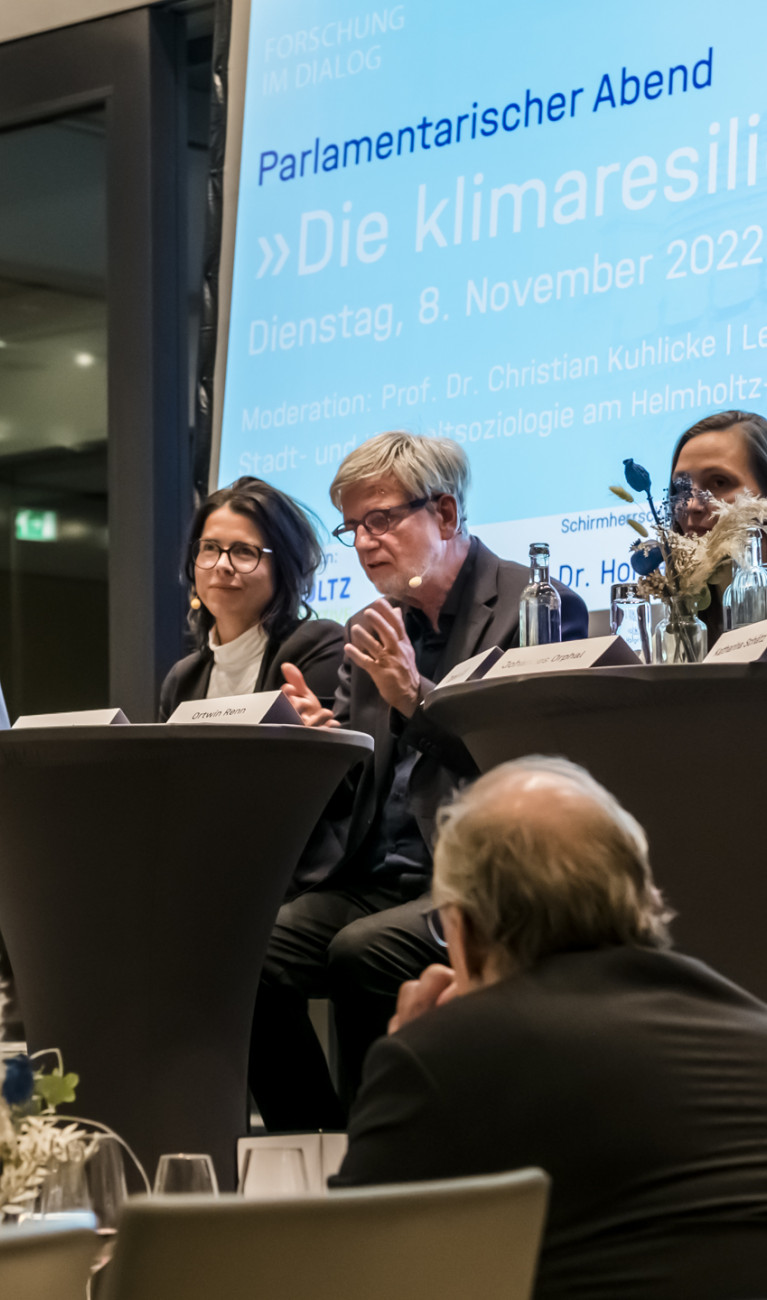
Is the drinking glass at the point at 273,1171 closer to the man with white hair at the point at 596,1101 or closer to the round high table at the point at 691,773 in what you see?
the man with white hair at the point at 596,1101

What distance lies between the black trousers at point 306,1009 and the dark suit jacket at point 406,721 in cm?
9

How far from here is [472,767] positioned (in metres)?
2.75

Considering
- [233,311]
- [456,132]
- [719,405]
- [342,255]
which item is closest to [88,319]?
[233,311]

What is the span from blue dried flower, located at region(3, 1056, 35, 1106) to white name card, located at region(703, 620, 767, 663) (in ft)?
3.54

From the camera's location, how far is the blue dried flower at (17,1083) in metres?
1.29

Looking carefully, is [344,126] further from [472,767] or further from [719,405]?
[472,767]

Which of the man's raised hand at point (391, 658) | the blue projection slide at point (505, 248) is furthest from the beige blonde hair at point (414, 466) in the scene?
the blue projection slide at point (505, 248)

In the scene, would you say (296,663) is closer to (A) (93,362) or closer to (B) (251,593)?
(B) (251,593)

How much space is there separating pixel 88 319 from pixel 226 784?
10.5 feet

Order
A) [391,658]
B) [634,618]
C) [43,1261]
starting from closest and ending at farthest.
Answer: [43,1261] < [634,618] < [391,658]

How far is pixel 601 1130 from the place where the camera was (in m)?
1.21

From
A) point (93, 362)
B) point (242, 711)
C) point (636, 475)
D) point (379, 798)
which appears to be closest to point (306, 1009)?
point (379, 798)

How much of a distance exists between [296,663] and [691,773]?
143 centimetres

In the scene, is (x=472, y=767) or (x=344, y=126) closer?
(x=472, y=767)
